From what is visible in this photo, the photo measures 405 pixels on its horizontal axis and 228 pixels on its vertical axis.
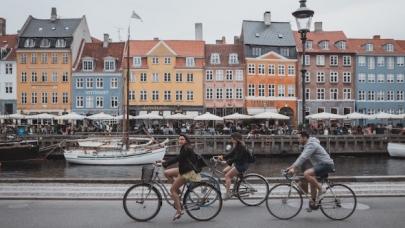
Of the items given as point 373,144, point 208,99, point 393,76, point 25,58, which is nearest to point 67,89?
point 25,58

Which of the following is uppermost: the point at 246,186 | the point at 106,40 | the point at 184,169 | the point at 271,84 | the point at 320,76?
the point at 106,40

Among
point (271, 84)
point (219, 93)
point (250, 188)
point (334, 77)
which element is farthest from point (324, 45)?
point (250, 188)

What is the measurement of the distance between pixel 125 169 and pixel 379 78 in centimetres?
4162

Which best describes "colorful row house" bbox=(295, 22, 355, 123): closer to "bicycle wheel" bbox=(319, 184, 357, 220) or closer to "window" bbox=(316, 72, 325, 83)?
"window" bbox=(316, 72, 325, 83)

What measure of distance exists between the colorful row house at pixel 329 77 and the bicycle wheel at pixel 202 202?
5179 centimetres

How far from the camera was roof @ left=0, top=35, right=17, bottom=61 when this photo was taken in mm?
59062

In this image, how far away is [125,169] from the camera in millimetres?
31109

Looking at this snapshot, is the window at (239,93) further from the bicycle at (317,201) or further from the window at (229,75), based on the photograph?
the bicycle at (317,201)

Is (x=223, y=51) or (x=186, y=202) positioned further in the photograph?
(x=223, y=51)

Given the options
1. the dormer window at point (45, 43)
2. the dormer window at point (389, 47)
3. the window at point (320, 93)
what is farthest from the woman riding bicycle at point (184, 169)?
the dormer window at point (389, 47)

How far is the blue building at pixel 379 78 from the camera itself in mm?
Result: 60688

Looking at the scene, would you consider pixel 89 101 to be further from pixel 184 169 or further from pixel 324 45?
pixel 184 169

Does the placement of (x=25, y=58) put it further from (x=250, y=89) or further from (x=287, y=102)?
(x=287, y=102)

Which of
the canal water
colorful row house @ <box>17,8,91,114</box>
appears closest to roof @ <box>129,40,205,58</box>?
colorful row house @ <box>17,8,91,114</box>
